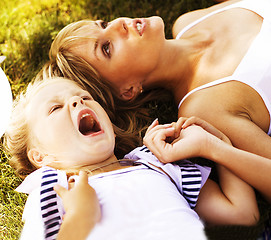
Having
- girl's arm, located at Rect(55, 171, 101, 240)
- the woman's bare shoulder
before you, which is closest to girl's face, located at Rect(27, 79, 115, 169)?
girl's arm, located at Rect(55, 171, 101, 240)

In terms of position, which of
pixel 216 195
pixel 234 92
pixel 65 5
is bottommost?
pixel 216 195

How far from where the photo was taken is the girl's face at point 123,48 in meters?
2.27

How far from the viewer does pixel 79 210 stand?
5.01 feet

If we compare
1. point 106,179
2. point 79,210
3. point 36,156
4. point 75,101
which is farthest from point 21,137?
point 79,210

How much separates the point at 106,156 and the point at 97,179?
17cm

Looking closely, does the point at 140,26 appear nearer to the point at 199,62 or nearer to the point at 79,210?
the point at 199,62

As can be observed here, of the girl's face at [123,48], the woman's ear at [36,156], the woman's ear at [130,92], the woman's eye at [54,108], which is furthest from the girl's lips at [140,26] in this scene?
the woman's ear at [36,156]

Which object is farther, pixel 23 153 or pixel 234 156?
pixel 23 153

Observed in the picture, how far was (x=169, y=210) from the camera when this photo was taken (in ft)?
5.32

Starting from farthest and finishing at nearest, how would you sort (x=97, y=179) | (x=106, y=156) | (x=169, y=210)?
(x=106, y=156) < (x=97, y=179) < (x=169, y=210)

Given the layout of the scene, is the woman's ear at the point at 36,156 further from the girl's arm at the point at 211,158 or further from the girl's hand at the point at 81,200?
the girl's arm at the point at 211,158

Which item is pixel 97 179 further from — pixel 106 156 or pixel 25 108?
pixel 25 108

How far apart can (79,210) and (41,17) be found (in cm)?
224

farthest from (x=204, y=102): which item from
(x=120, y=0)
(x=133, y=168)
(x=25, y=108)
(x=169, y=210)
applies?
(x=120, y=0)
